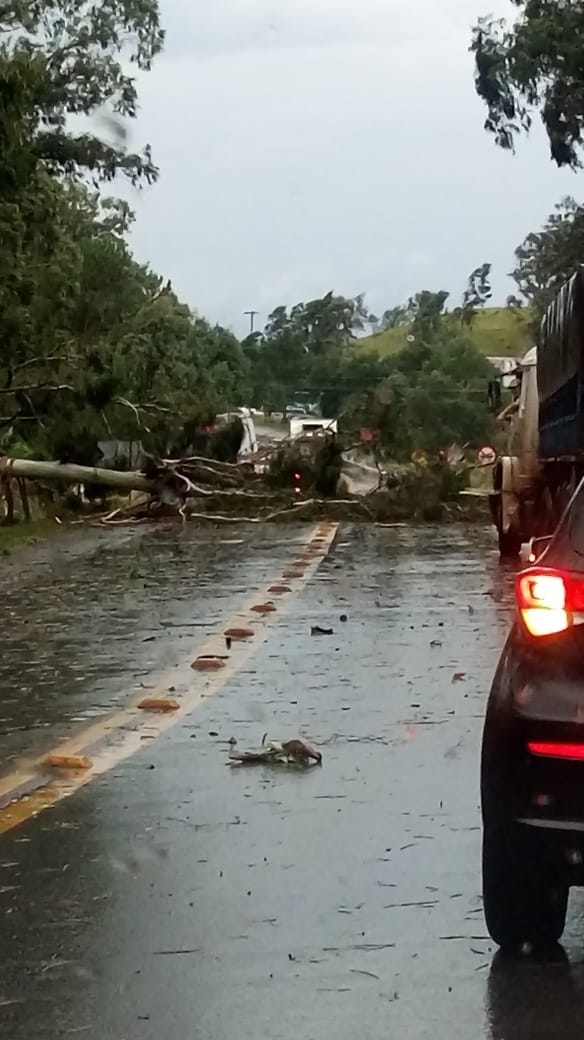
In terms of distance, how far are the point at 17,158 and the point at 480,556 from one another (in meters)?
8.69

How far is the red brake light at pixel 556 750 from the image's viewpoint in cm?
513

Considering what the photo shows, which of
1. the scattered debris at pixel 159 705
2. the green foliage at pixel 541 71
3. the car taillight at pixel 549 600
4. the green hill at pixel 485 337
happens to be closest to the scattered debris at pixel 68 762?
the scattered debris at pixel 159 705

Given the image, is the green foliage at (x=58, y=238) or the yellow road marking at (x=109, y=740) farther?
the green foliage at (x=58, y=238)

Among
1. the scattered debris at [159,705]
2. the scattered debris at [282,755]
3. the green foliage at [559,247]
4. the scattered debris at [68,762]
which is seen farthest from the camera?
the green foliage at [559,247]

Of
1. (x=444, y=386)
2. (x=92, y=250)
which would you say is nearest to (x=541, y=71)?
(x=92, y=250)

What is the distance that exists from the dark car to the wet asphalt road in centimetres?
27

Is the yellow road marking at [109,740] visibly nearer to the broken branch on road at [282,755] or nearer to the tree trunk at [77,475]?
the broken branch on road at [282,755]

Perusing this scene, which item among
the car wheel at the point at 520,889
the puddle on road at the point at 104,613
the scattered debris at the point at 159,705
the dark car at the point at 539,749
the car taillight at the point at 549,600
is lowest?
the puddle on road at the point at 104,613

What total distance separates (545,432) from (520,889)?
55.3 feet

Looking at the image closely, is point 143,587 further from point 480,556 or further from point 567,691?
point 567,691

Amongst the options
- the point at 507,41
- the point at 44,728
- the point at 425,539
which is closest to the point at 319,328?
the point at 507,41

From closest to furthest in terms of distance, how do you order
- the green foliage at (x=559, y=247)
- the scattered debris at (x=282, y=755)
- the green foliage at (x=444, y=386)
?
1. the scattered debris at (x=282, y=755)
2. the green foliage at (x=559, y=247)
3. the green foliage at (x=444, y=386)

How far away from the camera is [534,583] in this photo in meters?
5.38

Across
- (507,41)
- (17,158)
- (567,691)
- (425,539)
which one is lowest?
(425,539)
